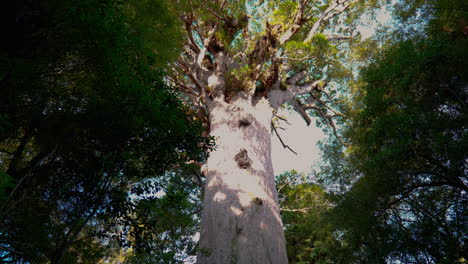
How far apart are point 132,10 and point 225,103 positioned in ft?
9.57

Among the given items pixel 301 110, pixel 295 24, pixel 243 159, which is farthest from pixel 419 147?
pixel 301 110

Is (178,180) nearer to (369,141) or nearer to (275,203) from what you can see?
(275,203)

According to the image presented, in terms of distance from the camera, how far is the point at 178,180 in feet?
28.5

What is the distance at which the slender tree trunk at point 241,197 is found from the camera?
11.3 ft

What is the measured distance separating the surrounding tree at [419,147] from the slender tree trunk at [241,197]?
2.22m

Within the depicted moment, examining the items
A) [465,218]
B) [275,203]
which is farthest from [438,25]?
[275,203]

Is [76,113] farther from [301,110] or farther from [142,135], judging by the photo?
[301,110]

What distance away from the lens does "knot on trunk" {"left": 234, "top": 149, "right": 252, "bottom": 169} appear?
4.63 metres

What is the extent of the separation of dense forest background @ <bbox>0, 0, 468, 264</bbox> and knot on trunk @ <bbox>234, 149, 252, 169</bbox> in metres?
0.61

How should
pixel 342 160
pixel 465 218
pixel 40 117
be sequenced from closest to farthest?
1. pixel 40 117
2. pixel 465 218
3. pixel 342 160

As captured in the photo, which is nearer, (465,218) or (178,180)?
(465,218)

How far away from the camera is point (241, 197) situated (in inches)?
160

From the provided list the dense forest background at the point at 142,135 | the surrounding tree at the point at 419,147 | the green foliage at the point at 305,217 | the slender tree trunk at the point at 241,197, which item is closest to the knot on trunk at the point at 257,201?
the slender tree trunk at the point at 241,197

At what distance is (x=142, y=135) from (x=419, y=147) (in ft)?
15.6
